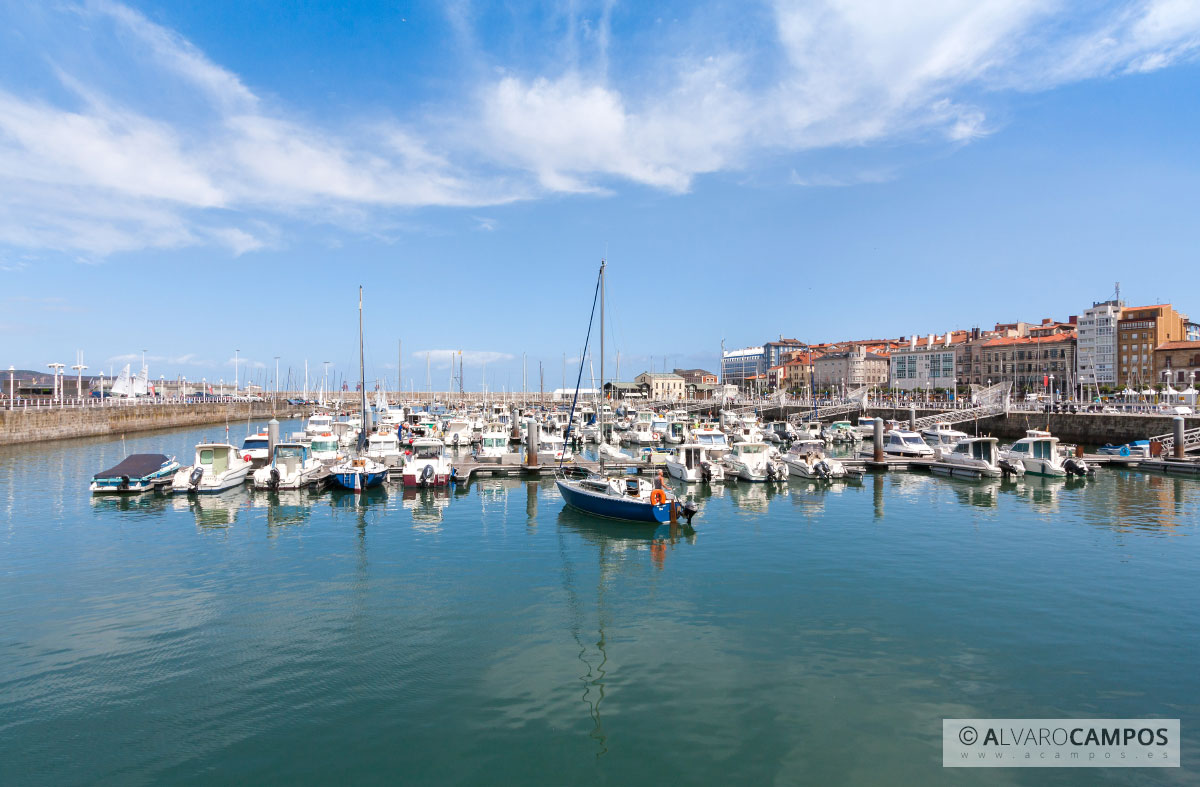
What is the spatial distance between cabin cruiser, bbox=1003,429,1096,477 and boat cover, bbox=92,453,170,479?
52.5 meters

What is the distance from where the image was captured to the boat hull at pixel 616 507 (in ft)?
89.5

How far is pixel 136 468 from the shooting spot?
3538cm

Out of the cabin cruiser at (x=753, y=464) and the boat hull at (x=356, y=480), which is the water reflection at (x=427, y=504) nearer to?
the boat hull at (x=356, y=480)

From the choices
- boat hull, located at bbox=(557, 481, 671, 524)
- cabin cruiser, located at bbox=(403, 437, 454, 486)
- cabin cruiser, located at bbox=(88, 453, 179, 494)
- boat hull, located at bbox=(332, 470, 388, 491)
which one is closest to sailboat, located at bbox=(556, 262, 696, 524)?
boat hull, located at bbox=(557, 481, 671, 524)

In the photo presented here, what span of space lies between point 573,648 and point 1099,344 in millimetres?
142714

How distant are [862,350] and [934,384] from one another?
32253 millimetres

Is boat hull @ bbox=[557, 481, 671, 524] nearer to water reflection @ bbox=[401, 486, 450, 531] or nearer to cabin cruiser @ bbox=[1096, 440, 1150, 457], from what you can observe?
water reflection @ bbox=[401, 486, 450, 531]

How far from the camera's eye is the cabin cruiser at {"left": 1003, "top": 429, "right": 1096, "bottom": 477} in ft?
137

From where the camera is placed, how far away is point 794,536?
85.6ft

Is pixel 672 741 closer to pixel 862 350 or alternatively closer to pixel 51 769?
pixel 51 769

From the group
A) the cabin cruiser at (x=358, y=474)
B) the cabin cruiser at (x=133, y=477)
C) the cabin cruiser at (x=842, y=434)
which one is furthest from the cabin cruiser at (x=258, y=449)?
the cabin cruiser at (x=842, y=434)

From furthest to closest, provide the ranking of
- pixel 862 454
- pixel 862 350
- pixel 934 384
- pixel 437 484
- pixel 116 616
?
pixel 862 350, pixel 934 384, pixel 862 454, pixel 437 484, pixel 116 616

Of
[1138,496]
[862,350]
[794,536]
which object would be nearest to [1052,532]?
[794,536]

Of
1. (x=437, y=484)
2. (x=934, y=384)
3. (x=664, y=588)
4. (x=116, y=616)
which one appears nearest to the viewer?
(x=116, y=616)
